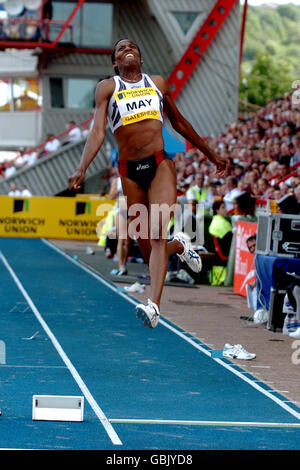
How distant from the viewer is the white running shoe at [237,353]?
403 inches

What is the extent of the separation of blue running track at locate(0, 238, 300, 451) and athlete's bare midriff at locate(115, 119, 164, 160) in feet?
6.65

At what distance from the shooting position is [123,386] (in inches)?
336

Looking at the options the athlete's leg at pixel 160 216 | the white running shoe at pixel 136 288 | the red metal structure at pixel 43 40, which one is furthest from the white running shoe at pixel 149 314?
the red metal structure at pixel 43 40

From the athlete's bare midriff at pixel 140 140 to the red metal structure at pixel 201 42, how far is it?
2673 centimetres

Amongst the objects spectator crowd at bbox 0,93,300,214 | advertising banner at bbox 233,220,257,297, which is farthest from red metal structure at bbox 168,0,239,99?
advertising banner at bbox 233,220,257,297

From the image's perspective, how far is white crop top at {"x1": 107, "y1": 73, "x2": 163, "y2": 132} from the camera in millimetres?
7254

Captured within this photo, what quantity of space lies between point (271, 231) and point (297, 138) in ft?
25.4

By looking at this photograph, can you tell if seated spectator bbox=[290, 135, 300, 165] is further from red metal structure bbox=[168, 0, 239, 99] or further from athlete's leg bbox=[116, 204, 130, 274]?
red metal structure bbox=[168, 0, 239, 99]

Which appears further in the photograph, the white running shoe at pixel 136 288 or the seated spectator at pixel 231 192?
the seated spectator at pixel 231 192

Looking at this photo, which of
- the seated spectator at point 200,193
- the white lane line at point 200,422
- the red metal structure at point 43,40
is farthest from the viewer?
the red metal structure at point 43,40

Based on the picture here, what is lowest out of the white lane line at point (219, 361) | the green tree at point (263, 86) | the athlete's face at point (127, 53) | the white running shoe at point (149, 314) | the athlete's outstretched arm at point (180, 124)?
the white lane line at point (219, 361)

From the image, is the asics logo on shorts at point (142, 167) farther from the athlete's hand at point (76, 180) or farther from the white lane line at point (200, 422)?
the white lane line at point (200, 422)

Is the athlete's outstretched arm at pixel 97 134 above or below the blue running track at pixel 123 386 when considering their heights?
above
